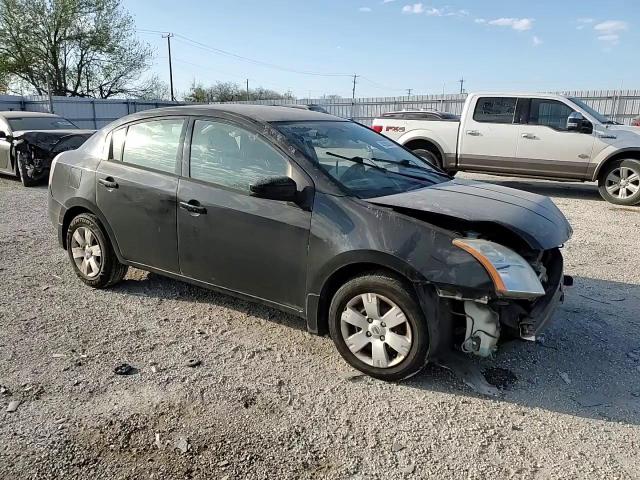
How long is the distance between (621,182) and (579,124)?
4.27 ft

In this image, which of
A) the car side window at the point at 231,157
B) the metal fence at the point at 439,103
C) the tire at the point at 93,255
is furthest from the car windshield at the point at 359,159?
the metal fence at the point at 439,103

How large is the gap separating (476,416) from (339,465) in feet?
2.99

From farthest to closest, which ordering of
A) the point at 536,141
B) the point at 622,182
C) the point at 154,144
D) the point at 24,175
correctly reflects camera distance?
the point at 24,175 < the point at 536,141 < the point at 622,182 < the point at 154,144

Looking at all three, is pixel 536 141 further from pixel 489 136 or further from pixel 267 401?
pixel 267 401

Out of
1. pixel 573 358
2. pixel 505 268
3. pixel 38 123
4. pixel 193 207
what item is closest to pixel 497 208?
pixel 505 268

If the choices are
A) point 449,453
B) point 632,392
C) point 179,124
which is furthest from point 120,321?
point 632,392

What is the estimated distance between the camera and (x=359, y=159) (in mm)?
3916

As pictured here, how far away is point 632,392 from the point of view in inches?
128

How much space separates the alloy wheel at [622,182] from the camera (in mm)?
9336

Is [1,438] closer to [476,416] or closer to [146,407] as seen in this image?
[146,407]

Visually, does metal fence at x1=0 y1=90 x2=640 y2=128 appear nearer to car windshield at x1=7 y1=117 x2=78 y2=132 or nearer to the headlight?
car windshield at x1=7 y1=117 x2=78 y2=132

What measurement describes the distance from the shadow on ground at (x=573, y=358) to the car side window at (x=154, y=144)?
123 centimetres

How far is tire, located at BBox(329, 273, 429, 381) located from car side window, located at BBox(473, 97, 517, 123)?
829 centimetres

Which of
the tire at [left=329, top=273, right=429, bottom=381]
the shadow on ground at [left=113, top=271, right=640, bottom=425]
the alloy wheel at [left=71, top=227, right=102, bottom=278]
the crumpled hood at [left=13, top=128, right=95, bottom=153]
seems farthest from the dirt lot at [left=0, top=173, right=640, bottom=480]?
the crumpled hood at [left=13, top=128, right=95, bottom=153]
